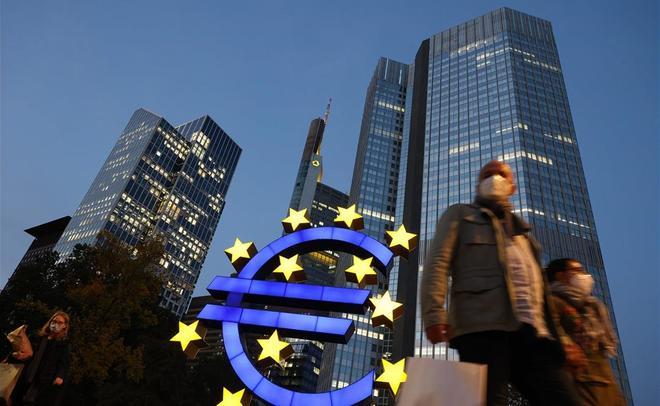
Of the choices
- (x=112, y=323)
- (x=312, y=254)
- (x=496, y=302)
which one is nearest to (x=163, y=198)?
(x=312, y=254)

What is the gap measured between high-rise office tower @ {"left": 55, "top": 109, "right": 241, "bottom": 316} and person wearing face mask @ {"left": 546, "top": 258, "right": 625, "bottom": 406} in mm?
121012

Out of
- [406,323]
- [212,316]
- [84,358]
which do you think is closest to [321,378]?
[406,323]

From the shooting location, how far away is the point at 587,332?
12.7ft

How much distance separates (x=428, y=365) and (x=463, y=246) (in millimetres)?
1000

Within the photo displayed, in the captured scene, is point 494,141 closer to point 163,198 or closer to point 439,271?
point 439,271

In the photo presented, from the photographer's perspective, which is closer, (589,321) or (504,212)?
(504,212)

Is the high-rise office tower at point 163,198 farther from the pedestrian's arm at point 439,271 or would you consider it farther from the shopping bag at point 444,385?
the shopping bag at point 444,385

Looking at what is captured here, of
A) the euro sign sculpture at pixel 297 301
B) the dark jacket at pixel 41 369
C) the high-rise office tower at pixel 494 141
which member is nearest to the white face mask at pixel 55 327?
the dark jacket at pixel 41 369

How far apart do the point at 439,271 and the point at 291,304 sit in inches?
319

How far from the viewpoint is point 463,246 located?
11.1 feet

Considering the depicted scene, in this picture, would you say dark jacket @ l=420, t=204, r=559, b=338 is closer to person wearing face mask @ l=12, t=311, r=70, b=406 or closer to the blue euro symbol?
the blue euro symbol

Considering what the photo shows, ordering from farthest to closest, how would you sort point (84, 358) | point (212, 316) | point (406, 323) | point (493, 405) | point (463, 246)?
point (406, 323) < point (84, 358) < point (212, 316) < point (463, 246) < point (493, 405)

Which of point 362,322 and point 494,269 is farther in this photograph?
point 362,322

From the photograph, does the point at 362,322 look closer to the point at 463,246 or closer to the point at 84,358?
the point at 84,358
